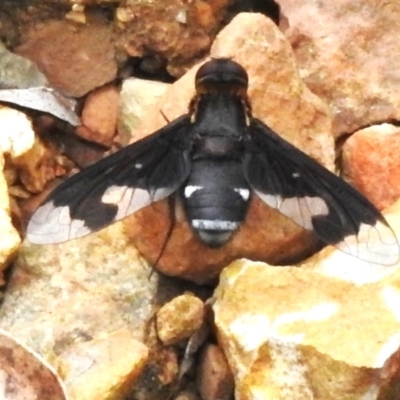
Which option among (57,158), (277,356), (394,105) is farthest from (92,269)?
(394,105)

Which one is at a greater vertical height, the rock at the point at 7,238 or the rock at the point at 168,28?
the rock at the point at 168,28

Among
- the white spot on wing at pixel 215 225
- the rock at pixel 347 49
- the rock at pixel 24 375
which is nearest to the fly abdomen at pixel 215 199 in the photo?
the white spot on wing at pixel 215 225

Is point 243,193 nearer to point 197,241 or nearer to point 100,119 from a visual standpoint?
point 197,241

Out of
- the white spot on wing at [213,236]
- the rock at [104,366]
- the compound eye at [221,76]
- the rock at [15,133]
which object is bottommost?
the rock at [104,366]

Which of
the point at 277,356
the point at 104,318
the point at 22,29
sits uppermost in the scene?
the point at 22,29

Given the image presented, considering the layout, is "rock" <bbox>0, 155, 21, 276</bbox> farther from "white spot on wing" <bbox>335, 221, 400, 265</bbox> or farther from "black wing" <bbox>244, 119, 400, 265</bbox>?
"white spot on wing" <bbox>335, 221, 400, 265</bbox>

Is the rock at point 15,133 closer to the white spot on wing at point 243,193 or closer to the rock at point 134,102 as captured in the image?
the rock at point 134,102

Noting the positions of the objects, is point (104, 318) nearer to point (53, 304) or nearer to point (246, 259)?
point (53, 304)
